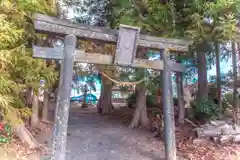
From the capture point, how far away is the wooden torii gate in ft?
15.3

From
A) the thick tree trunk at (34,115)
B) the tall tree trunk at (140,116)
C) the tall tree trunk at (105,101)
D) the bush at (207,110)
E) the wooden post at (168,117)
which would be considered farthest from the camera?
the tall tree trunk at (105,101)

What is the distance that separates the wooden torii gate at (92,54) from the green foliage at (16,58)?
836 mm

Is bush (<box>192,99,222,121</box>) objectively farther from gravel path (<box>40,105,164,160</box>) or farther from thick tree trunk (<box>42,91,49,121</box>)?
thick tree trunk (<box>42,91,49,121</box>)

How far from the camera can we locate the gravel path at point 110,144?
6035mm

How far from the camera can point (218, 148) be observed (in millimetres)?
6289

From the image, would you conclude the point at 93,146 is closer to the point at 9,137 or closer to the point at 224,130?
the point at 9,137

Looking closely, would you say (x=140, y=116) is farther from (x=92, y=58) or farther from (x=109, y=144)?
(x=92, y=58)

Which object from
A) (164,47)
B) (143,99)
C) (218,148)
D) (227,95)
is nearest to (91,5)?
(143,99)

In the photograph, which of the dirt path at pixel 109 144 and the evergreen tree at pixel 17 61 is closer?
the evergreen tree at pixel 17 61

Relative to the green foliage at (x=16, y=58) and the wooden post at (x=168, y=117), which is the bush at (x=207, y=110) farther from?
the green foliage at (x=16, y=58)

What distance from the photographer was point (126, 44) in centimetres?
521

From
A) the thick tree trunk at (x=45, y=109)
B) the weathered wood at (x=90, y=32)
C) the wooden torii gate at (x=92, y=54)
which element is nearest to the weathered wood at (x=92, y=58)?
the wooden torii gate at (x=92, y=54)

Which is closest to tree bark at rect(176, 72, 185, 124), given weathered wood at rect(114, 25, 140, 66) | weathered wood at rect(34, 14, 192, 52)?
weathered wood at rect(34, 14, 192, 52)

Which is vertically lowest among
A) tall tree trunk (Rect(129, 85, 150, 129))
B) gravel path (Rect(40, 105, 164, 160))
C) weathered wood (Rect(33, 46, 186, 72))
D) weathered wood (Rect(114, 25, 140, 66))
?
gravel path (Rect(40, 105, 164, 160))
